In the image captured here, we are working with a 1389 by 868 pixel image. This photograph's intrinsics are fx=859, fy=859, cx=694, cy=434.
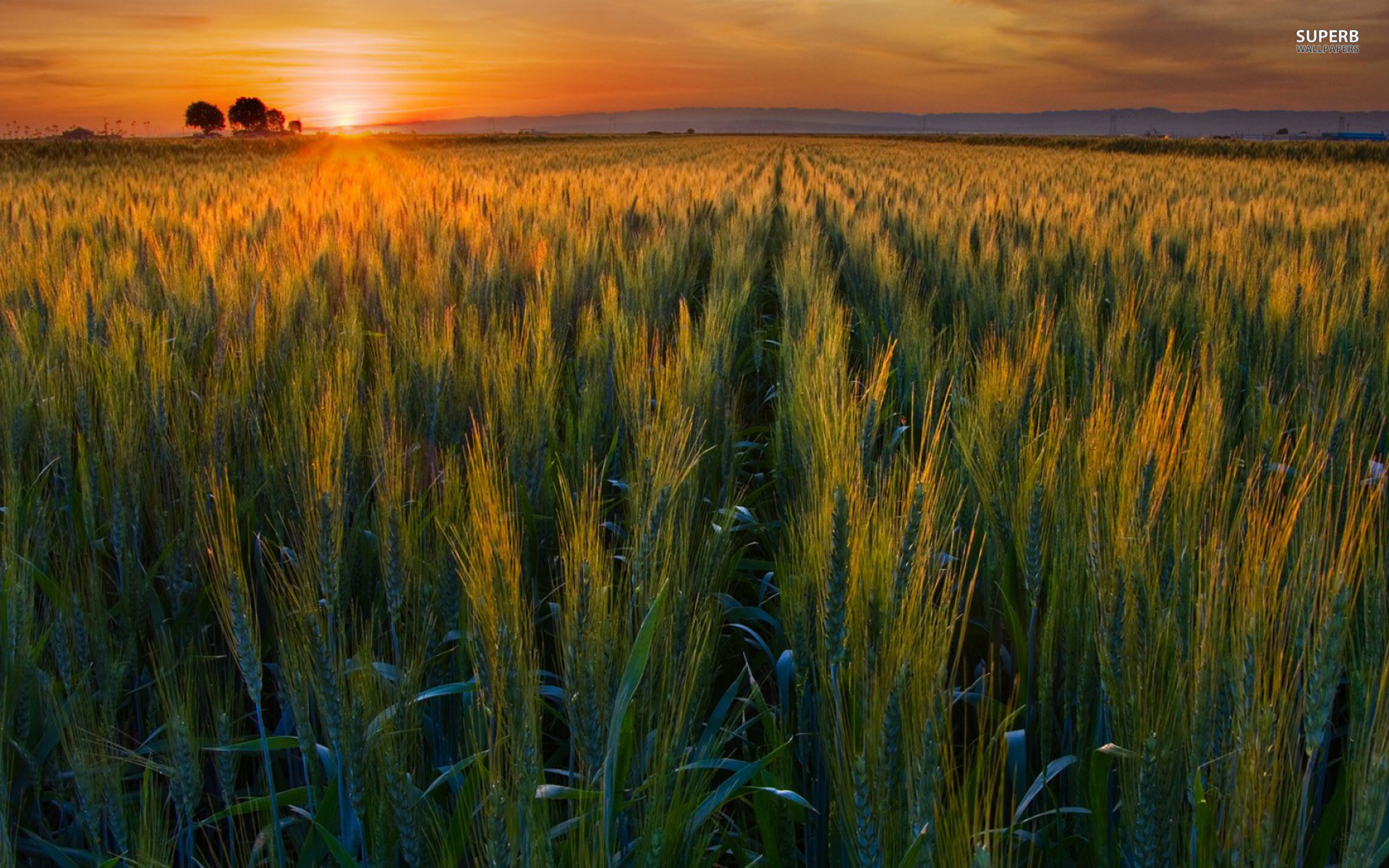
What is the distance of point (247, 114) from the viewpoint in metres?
80.8

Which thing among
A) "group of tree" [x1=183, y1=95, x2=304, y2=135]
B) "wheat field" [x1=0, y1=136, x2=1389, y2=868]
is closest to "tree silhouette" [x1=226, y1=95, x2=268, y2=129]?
"group of tree" [x1=183, y1=95, x2=304, y2=135]

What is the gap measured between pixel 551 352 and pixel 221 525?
1.10 metres

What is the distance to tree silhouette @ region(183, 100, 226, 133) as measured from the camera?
260 ft

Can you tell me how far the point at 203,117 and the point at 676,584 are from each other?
311ft

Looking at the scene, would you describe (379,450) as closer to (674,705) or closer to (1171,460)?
(674,705)

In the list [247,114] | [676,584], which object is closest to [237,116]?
[247,114]

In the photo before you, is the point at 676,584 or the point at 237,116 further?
the point at 237,116

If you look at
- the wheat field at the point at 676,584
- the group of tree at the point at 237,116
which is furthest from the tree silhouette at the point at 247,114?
the wheat field at the point at 676,584

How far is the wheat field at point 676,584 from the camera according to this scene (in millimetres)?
918

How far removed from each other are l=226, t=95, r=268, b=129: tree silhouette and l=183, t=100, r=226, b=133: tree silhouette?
1357 millimetres

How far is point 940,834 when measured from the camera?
825mm

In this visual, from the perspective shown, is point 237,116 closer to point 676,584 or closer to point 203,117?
point 203,117

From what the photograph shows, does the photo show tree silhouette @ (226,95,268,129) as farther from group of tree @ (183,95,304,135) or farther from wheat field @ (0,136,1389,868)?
Answer: wheat field @ (0,136,1389,868)

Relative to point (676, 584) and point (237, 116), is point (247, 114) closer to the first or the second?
point (237, 116)
